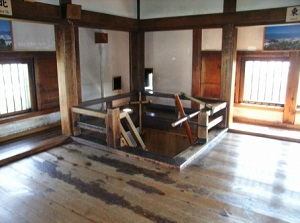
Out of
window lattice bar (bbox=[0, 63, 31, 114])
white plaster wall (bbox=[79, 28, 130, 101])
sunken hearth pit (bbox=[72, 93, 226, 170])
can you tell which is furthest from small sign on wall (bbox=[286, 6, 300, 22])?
window lattice bar (bbox=[0, 63, 31, 114])

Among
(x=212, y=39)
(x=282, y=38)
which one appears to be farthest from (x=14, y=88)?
(x=282, y=38)

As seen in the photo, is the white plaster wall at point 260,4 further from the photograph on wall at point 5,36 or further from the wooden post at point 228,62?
the photograph on wall at point 5,36

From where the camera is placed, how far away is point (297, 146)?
4953 millimetres

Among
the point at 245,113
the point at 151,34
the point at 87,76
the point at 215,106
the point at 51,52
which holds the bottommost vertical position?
the point at 245,113

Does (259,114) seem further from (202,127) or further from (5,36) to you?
(5,36)

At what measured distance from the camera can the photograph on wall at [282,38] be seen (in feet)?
18.4

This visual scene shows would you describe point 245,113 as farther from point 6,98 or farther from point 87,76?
point 6,98

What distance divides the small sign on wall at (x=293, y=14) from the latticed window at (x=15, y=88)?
17.5 ft

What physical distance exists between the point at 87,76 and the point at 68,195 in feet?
12.7

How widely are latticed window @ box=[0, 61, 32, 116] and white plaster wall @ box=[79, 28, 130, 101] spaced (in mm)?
1273

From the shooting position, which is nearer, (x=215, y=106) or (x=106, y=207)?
(x=106, y=207)

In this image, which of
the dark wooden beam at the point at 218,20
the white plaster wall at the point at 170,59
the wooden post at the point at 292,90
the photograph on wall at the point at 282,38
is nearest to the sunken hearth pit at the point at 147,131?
the white plaster wall at the point at 170,59

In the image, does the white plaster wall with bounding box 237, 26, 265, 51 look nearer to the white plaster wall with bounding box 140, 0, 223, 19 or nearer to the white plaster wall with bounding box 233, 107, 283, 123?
the white plaster wall with bounding box 140, 0, 223, 19

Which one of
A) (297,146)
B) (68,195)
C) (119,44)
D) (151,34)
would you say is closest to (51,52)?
(119,44)
